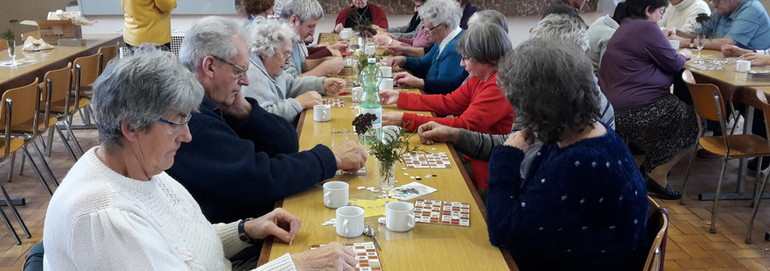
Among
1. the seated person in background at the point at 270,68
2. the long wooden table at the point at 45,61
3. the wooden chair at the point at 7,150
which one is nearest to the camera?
the seated person in background at the point at 270,68

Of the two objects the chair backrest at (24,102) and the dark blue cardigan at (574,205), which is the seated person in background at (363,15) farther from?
the dark blue cardigan at (574,205)

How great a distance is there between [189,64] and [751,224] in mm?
2990

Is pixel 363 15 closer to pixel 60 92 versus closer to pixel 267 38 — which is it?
pixel 60 92

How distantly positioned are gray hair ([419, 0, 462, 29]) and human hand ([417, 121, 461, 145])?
173 cm

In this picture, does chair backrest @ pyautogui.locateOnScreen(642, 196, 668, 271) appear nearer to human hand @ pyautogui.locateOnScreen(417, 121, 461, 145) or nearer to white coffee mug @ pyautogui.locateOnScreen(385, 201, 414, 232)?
white coffee mug @ pyautogui.locateOnScreen(385, 201, 414, 232)

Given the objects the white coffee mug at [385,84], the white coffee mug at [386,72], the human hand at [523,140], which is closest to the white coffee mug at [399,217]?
the human hand at [523,140]

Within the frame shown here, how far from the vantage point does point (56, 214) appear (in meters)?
1.32

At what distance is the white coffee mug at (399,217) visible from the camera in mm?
1864

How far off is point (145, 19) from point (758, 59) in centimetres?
477

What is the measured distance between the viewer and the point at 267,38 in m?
3.27

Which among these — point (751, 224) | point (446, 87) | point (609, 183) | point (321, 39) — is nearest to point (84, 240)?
point (609, 183)

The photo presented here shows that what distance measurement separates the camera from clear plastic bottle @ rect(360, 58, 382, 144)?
102 inches

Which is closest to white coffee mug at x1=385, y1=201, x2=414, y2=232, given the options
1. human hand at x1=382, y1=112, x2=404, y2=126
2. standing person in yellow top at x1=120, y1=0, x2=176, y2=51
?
human hand at x1=382, y1=112, x2=404, y2=126

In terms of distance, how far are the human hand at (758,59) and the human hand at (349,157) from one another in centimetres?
348
